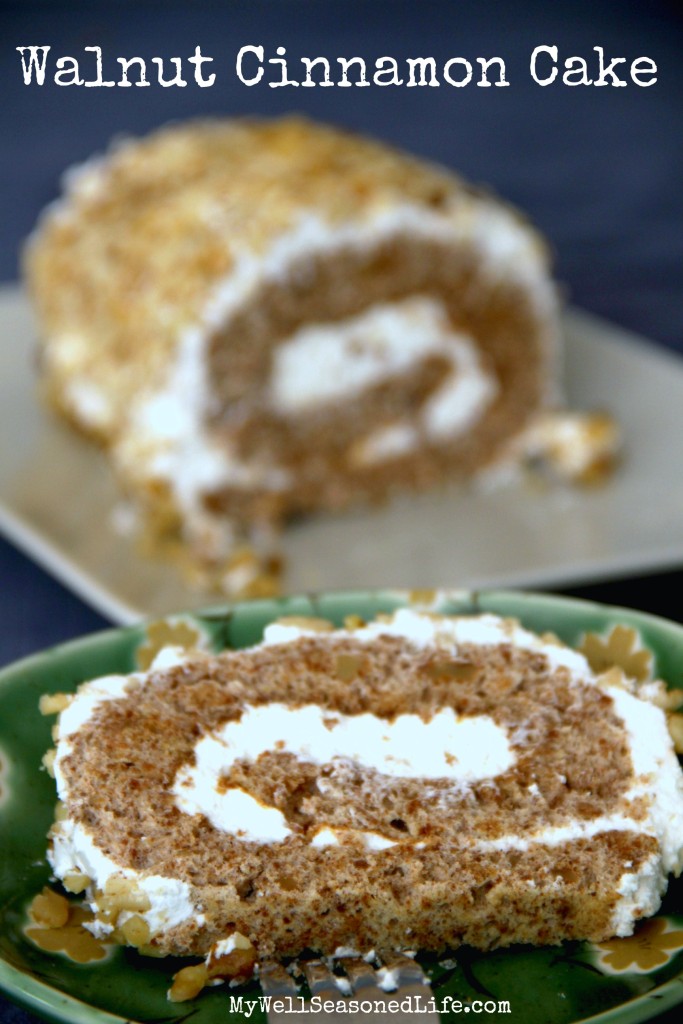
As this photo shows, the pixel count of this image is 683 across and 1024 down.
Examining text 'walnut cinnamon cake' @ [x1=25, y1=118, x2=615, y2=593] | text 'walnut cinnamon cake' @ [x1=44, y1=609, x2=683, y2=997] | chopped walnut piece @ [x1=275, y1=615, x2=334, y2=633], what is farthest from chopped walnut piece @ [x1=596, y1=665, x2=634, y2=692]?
text 'walnut cinnamon cake' @ [x1=25, y1=118, x2=615, y2=593]

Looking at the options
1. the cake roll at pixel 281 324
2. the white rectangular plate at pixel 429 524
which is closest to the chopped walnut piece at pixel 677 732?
the white rectangular plate at pixel 429 524

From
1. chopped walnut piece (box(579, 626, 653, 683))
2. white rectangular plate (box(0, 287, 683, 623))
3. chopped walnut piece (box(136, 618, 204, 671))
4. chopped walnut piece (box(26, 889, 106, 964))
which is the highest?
chopped walnut piece (box(136, 618, 204, 671))

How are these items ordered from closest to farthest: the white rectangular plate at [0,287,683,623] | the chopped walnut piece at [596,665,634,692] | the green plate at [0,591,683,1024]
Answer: the green plate at [0,591,683,1024] → the chopped walnut piece at [596,665,634,692] → the white rectangular plate at [0,287,683,623]

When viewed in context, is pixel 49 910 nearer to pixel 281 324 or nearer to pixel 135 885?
pixel 135 885

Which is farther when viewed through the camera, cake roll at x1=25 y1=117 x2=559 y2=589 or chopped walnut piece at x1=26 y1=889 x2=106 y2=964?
cake roll at x1=25 y1=117 x2=559 y2=589

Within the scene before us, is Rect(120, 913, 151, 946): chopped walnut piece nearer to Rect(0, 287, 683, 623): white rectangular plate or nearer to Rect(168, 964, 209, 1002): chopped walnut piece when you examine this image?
Rect(168, 964, 209, 1002): chopped walnut piece

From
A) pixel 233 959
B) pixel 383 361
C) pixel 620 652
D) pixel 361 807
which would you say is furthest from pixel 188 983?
pixel 383 361

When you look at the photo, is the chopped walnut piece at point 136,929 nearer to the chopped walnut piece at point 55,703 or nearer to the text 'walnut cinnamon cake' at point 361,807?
the text 'walnut cinnamon cake' at point 361,807

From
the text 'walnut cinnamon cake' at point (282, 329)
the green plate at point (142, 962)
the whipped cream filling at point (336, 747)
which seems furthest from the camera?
the text 'walnut cinnamon cake' at point (282, 329)
